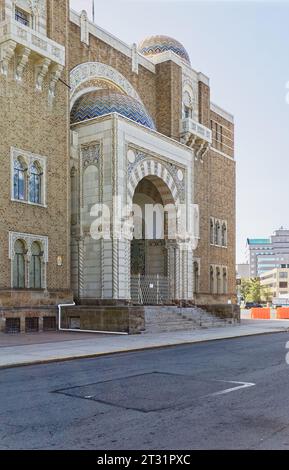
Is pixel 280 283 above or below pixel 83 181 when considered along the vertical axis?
below

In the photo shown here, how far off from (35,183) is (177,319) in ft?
30.0

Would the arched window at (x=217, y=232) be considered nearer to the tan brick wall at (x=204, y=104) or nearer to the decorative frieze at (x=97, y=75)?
the tan brick wall at (x=204, y=104)

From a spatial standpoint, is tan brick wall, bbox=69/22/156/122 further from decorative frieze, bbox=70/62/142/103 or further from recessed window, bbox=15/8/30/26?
recessed window, bbox=15/8/30/26

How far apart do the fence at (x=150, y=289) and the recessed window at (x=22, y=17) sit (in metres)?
13.3

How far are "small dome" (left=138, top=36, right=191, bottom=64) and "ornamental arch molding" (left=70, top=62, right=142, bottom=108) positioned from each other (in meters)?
6.35

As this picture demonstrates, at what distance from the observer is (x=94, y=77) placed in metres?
30.7

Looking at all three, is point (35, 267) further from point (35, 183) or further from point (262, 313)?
point (262, 313)

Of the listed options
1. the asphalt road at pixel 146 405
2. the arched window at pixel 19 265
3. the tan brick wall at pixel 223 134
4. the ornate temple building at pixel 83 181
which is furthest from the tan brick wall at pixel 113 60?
the asphalt road at pixel 146 405

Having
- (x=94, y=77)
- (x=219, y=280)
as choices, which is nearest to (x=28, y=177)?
(x=94, y=77)

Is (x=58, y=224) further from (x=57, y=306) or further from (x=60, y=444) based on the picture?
(x=60, y=444)

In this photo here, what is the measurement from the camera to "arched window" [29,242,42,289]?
79.9ft
